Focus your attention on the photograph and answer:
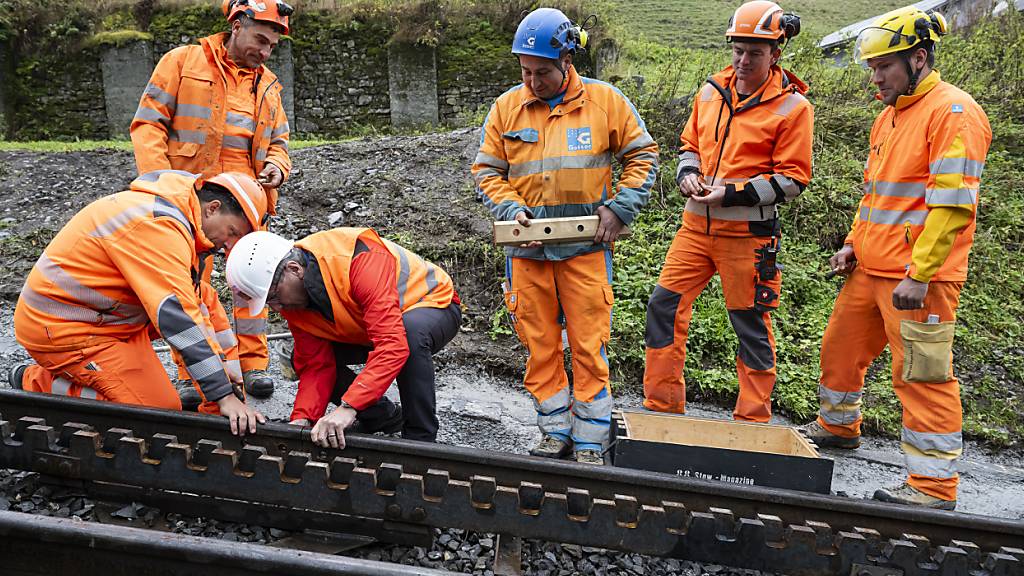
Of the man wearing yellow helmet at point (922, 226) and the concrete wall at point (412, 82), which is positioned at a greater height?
the concrete wall at point (412, 82)

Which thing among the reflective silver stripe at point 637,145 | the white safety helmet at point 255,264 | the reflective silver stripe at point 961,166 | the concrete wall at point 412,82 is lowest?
the white safety helmet at point 255,264

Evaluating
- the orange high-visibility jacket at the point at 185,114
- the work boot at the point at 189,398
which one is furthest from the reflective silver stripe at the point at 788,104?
the work boot at the point at 189,398

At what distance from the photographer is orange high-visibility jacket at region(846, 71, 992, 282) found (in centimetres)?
327

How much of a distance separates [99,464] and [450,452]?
1.59 metres

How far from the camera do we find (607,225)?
360cm

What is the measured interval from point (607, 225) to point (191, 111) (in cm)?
265

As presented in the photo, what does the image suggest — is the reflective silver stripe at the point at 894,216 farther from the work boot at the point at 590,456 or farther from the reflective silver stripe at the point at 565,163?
the work boot at the point at 590,456

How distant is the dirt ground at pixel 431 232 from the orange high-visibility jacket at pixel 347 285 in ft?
3.61

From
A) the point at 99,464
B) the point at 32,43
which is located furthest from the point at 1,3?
the point at 99,464

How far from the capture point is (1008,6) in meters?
9.86

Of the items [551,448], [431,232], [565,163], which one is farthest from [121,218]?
[431,232]

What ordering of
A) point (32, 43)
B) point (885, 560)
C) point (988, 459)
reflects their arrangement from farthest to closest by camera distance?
1. point (32, 43)
2. point (988, 459)
3. point (885, 560)

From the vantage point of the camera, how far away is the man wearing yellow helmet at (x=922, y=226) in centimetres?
329

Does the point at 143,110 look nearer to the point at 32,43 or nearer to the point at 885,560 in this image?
the point at 885,560
